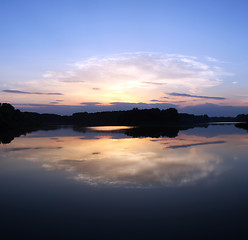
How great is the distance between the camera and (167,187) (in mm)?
10570

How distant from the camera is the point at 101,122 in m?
161

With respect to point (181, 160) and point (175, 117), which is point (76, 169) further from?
point (175, 117)

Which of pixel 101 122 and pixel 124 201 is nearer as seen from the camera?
pixel 124 201

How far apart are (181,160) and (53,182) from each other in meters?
9.78

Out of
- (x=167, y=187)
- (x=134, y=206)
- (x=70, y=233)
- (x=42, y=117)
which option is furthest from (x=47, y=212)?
(x=42, y=117)

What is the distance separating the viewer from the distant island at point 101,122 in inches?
2226

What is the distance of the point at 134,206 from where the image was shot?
28.0 feet

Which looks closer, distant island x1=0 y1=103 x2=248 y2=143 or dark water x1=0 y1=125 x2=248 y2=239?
dark water x1=0 y1=125 x2=248 y2=239

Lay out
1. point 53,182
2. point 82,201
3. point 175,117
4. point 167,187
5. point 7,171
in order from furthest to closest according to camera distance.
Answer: point 175,117 → point 7,171 → point 53,182 → point 167,187 → point 82,201

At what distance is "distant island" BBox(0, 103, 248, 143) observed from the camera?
56.5 m

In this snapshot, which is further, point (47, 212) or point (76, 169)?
point (76, 169)

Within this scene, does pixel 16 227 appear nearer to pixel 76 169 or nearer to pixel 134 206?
pixel 134 206

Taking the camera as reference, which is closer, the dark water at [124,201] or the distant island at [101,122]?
the dark water at [124,201]

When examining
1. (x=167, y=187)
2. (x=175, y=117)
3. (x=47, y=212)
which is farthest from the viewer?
(x=175, y=117)
